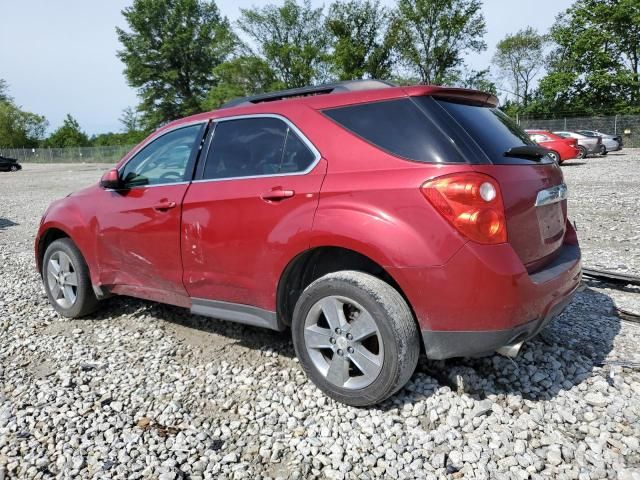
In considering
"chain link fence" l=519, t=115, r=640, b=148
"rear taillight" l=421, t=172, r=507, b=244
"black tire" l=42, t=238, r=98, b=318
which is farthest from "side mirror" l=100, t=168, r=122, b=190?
"chain link fence" l=519, t=115, r=640, b=148

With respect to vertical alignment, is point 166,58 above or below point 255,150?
above

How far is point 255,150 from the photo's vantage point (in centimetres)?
335

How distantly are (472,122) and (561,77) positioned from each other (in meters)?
48.3

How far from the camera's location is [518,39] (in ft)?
179

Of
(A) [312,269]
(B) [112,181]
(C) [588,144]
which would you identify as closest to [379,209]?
(A) [312,269]

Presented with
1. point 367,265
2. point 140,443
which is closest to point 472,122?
point 367,265

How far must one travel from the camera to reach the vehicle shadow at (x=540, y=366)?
3.03 meters

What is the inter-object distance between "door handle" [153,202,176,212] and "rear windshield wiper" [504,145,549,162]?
224cm

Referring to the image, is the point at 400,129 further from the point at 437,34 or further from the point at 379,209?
the point at 437,34

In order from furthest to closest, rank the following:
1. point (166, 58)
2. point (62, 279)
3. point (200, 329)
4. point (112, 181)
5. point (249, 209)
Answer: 1. point (166, 58)
2. point (62, 279)
3. point (200, 329)
4. point (112, 181)
5. point (249, 209)

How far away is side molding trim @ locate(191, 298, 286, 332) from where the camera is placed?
3248mm

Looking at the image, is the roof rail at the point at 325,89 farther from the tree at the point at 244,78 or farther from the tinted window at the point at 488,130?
the tree at the point at 244,78

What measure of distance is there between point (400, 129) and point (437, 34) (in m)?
46.5

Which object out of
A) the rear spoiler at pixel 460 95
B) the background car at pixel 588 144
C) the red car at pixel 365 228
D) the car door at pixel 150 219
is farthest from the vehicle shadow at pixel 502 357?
the background car at pixel 588 144
